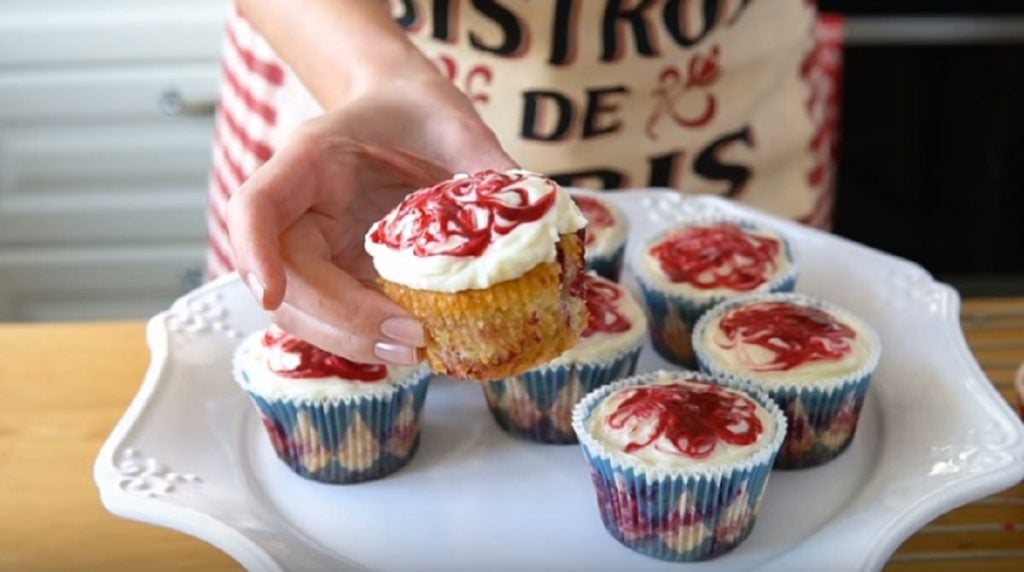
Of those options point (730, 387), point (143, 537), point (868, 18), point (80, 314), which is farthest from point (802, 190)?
point (80, 314)

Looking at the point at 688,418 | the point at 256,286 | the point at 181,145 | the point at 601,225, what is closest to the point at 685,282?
the point at 601,225

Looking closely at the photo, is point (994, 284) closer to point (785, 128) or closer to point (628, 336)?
point (785, 128)

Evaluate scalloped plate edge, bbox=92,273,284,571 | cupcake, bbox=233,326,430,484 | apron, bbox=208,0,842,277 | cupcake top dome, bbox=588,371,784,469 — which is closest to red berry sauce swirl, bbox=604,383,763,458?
cupcake top dome, bbox=588,371,784,469

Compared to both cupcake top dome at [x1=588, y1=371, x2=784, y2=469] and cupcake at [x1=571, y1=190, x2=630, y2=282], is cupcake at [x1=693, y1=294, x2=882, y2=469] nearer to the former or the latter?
cupcake top dome at [x1=588, y1=371, x2=784, y2=469]

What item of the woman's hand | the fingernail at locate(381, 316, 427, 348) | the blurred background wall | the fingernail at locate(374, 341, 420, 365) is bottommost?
the blurred background wall

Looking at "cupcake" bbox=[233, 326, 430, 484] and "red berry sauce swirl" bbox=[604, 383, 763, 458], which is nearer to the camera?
"red berry sauce swirl" bbox=[604, 383, 763, 458]

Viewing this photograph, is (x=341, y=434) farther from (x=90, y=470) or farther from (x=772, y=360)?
(x=772, y=360)
